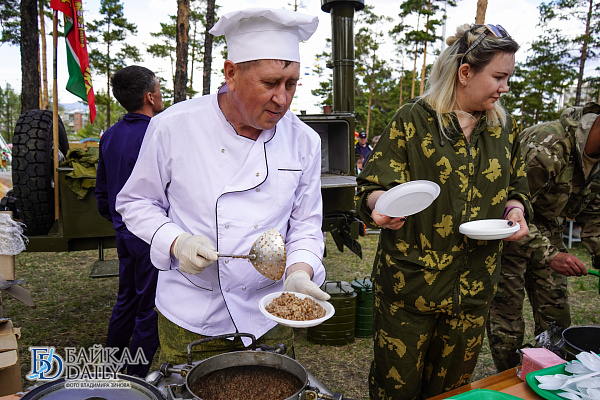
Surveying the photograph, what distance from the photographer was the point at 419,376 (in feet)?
6.58

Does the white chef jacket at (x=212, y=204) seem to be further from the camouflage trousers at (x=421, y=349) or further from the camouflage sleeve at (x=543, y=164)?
the camouflage sleeve at (x=543, y=164)

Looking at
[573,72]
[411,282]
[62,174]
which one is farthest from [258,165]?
[573,72]

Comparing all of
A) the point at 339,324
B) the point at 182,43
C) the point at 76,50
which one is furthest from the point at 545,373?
the point at 182,43

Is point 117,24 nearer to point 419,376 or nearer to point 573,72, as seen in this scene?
point 573,72

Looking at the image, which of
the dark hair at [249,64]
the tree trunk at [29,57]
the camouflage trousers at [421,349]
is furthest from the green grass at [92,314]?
the tree trunk at [29,57]

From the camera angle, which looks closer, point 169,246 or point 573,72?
point 169,246

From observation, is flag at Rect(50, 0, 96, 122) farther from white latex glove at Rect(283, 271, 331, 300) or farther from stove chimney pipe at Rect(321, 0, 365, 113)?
white latex glove at Rect(283, 271, 331, 300)

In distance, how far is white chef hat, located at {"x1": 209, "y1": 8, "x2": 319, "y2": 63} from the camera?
1.33 meters

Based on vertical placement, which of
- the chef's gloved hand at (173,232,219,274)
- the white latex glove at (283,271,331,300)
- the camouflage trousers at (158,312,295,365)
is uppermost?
the chef's gloved hand at (173,232,219,274)

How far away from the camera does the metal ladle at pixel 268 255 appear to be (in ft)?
4.44

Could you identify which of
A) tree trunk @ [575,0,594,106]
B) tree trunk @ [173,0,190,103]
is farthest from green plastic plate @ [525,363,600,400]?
tree trunk @ [575,0,594,106]

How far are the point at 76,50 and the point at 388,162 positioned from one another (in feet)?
10.6

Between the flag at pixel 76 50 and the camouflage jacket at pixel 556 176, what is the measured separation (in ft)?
11.4

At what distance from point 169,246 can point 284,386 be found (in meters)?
0.55
